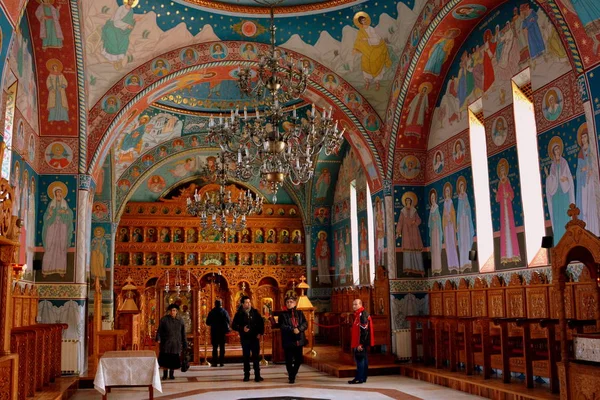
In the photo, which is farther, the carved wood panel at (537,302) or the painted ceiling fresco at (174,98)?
the painted ceiling fresco at (174,98)

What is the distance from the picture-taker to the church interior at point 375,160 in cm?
893

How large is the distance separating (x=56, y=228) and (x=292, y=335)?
5.09 meters

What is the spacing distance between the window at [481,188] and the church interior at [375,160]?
41 mm

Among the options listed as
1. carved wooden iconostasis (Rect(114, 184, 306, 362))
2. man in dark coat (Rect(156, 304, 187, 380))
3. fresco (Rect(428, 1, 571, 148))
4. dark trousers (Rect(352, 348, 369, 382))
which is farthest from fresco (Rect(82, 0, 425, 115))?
carved wooden iconostasis (Rect(114, 184, 306, 362))

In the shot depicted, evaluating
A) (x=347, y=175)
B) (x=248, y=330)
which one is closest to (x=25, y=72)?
(x=248, y=330)

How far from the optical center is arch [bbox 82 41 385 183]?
1313 cm

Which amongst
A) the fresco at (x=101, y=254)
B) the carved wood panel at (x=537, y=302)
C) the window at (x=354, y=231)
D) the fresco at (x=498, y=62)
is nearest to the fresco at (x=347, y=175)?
the window at (x=354, y=231)

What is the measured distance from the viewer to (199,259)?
65.8 feet

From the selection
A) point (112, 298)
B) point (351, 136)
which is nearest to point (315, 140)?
point (351, 136)

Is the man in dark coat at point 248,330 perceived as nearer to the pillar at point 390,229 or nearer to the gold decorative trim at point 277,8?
the pillar at point 390,229

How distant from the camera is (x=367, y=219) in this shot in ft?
56.5

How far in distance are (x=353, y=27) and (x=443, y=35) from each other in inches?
78.2

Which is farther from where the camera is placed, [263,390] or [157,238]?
[157,238]

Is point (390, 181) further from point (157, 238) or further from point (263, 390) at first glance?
point (157, 238)
